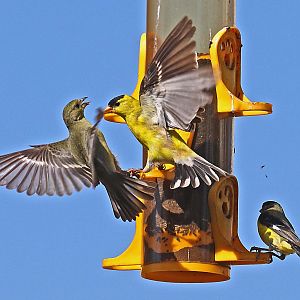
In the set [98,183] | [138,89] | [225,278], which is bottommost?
[225,278]

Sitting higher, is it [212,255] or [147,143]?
[147,143]

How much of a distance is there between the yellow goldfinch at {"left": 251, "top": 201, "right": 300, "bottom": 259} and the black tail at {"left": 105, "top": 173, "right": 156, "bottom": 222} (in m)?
0.88

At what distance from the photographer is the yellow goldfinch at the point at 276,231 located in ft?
34.4

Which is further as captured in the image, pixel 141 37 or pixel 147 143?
pixel 141 37

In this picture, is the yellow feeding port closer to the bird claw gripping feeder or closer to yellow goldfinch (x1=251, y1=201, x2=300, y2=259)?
the bird claw gripping feeder

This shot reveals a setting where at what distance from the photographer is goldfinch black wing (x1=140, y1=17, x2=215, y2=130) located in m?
9.92

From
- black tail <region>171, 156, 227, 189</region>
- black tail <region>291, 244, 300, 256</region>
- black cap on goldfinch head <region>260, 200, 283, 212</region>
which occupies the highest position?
black tail <region>171, 156, 227, 189</region>

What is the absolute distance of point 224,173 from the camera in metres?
10.3

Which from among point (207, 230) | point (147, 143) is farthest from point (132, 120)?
point (207, 230)

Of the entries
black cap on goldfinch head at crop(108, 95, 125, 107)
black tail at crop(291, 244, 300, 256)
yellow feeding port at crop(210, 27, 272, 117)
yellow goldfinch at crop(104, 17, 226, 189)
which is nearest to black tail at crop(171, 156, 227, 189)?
yellow goldfinch at crop(104, 17, 226, 189)

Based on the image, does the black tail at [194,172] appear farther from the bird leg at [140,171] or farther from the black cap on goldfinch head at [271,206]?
the black cap on goldfinch head at [271,206]

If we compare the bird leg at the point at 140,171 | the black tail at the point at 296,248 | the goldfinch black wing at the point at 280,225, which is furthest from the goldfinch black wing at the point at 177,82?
the black tail at the point at 296,248

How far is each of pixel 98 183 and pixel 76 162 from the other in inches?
16.8

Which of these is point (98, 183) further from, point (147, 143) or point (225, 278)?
point (225, 278)
